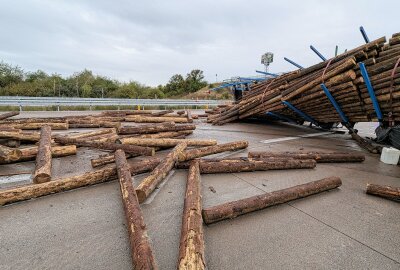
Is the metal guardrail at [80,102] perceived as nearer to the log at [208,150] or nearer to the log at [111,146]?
the log at [111,146]

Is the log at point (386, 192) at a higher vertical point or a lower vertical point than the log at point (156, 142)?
lower

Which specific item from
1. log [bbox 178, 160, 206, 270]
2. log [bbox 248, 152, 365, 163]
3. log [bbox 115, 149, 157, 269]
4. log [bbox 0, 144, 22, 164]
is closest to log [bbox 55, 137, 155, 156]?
log [bbox 0, 144, 22, 164]

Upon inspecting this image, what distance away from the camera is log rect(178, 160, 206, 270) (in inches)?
66.4

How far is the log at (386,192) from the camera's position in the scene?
316 centimetres

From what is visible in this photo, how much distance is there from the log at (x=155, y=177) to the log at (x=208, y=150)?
0.46ft

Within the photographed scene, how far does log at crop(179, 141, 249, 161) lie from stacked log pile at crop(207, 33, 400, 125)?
10.1 ft

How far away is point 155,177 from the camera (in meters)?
3.34

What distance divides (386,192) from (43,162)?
5.13 metres

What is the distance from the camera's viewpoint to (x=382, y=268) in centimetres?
194

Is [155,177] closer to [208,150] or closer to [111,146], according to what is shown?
[208,150]

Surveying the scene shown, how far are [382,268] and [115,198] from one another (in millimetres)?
2929

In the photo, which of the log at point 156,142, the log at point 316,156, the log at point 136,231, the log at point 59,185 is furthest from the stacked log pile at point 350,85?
the log at point 136,231

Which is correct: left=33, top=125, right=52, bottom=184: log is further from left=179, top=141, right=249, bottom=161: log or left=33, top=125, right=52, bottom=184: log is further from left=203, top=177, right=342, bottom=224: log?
left=203, top=177, right=342, bottom=224: log

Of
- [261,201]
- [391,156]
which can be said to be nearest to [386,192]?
[261,201]
